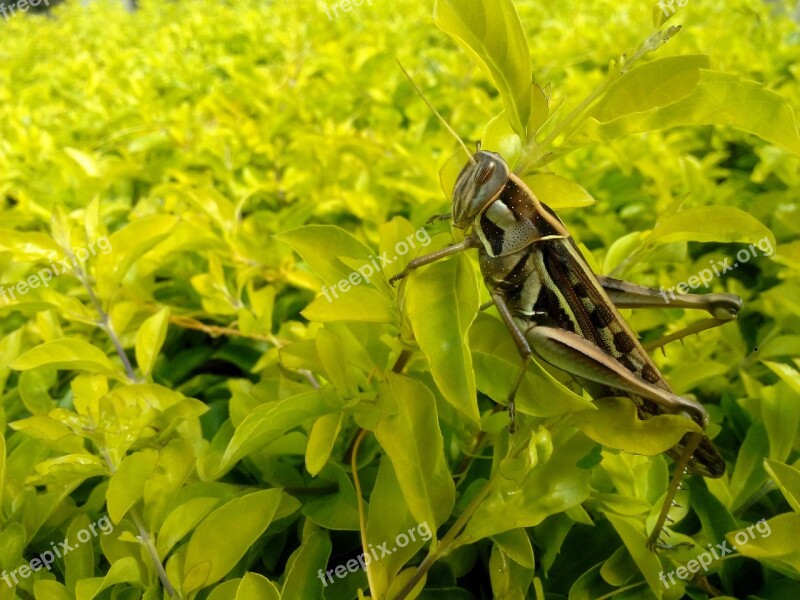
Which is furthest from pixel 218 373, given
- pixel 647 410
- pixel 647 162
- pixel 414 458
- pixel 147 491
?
pixel 647 162

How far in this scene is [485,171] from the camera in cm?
64

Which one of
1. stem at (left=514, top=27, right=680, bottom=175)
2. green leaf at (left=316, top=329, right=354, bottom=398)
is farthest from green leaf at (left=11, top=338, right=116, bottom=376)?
stem at (left=514, top=27, right=680, bottom=175)

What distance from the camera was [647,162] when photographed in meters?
1.31

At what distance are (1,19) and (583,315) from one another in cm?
484

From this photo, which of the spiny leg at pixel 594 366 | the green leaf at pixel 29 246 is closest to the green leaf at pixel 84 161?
the green leaf at pixel 29 246

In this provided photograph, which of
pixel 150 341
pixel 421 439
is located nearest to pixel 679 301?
pixel 421 439

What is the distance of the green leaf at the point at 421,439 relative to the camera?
0.55 meters

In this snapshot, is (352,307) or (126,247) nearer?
(352,307)

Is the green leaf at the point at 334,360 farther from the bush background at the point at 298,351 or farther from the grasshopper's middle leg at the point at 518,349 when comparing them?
the grasshopper's middle leg at the point at 518,349
